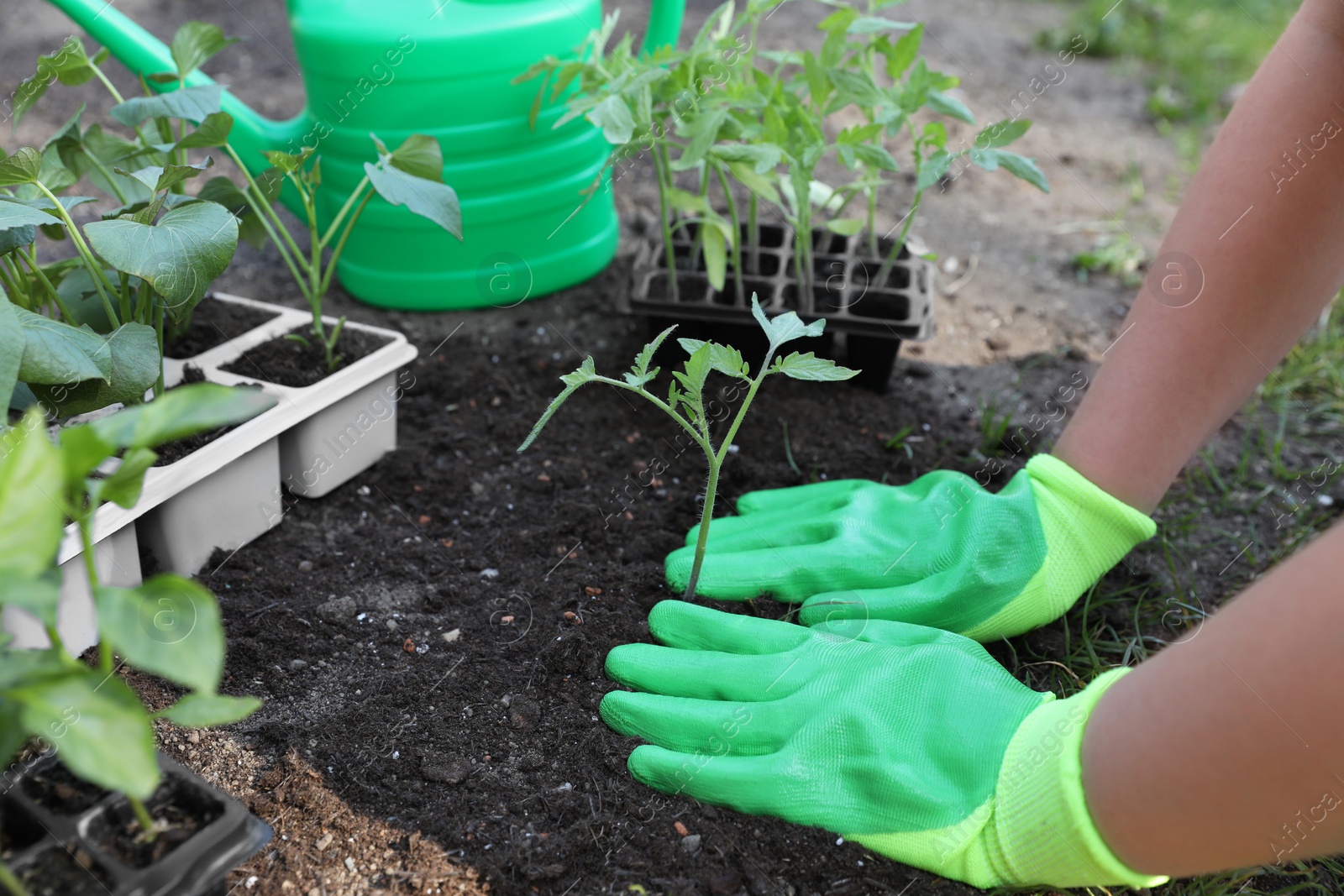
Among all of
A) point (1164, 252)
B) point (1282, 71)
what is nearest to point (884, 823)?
point (1164, 252)

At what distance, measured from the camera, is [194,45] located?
1271mm

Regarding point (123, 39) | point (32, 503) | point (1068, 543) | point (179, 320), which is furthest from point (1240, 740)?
point (123, 39)

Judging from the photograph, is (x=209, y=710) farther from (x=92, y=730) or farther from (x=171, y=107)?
(x=171, y=107)

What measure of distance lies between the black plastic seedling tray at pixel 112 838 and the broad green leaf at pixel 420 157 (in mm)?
830

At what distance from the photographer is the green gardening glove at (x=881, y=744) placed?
2.87 ft

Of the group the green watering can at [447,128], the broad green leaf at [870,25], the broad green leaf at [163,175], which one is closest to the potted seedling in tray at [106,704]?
the broad green leaf at [163,175]

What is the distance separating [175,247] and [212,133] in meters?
0.27

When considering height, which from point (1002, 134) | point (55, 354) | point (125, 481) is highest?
point (1002, 134)

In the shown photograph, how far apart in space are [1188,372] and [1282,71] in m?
0.37

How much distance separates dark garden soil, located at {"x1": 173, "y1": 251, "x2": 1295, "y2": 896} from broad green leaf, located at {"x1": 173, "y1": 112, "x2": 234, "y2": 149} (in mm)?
495

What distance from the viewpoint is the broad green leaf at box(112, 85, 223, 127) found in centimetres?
114

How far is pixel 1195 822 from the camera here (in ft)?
2.55

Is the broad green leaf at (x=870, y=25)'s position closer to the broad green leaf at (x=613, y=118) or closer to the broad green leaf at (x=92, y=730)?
the broad green leaf at (x=613, y=118)

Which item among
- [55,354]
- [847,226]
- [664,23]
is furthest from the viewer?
[664,23]
